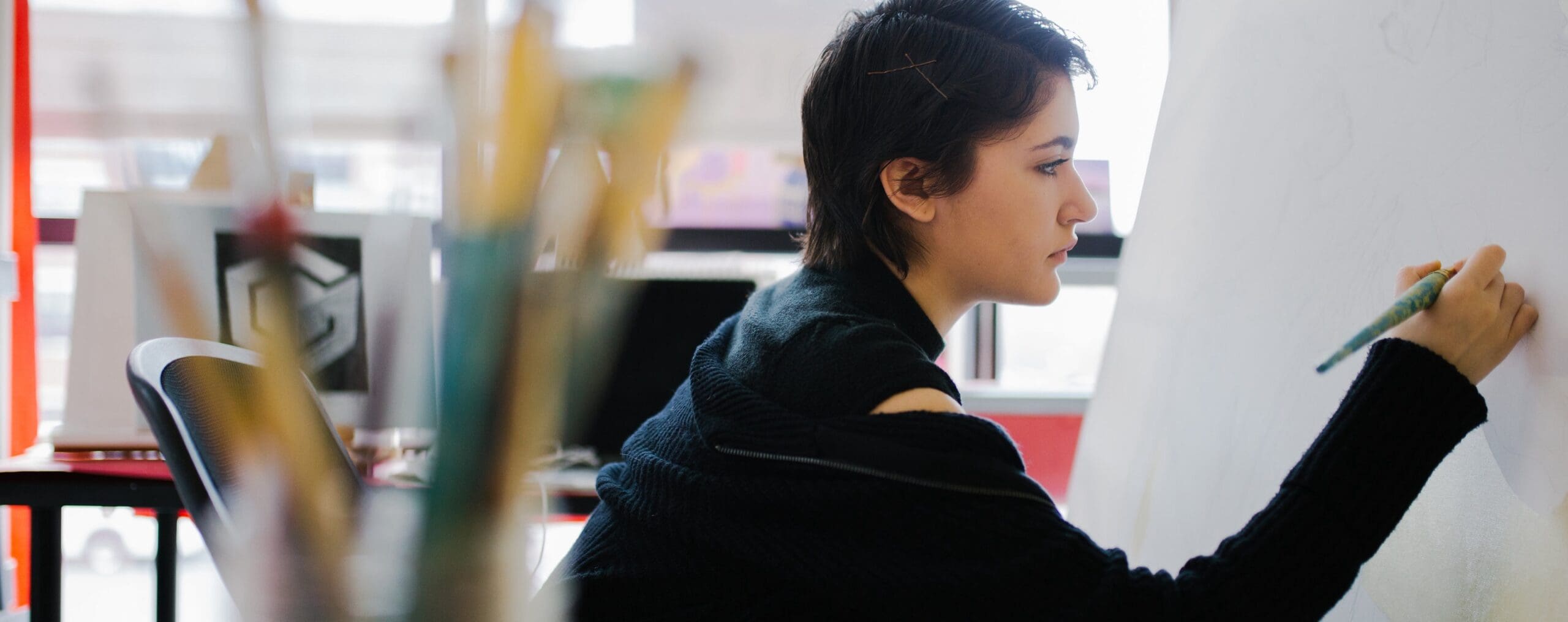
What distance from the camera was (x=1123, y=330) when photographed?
1521 millimetres

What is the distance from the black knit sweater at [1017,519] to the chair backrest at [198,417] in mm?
322

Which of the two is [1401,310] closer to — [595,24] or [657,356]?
[595,24]

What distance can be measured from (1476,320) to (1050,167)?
12.7 inches

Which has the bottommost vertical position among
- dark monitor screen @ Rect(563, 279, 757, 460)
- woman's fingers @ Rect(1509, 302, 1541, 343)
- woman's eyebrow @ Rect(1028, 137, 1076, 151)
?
dark monitor screen @ Rect(563, 279, 757, 460)

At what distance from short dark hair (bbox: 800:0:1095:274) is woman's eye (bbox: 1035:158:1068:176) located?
0.15 feet

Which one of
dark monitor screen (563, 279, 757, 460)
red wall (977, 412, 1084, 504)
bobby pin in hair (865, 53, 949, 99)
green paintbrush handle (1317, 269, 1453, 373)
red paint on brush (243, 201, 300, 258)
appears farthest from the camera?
red wall (977, 412, 1084, 504)

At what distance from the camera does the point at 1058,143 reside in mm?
830

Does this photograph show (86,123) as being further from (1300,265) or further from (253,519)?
(1300,265)

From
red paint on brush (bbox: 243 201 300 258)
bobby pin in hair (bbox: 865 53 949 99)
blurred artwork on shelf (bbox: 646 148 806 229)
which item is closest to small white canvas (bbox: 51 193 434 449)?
red paint on brush (bbox: 243 201 300 258)

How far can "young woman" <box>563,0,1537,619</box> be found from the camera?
0.60 meters

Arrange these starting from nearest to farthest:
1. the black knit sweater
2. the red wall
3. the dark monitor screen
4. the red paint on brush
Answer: the red paint on brush
the black knit sweater
the dark monitor screen
the red wall

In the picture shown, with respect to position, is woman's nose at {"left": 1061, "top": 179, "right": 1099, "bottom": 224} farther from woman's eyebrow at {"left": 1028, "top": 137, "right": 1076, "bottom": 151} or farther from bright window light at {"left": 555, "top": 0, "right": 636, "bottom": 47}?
bright window light at {"left": 555, "top": 0, "right": 636, "bottom": 47}

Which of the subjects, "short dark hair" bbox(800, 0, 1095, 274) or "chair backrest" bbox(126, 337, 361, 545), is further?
"short dark hair" bbox(800, 0, 1095, 274)

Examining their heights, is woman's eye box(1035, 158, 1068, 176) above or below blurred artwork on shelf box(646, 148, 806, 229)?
above
